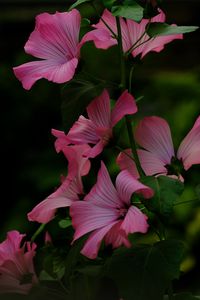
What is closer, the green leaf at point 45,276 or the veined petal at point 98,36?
the veined petal at point 98,36

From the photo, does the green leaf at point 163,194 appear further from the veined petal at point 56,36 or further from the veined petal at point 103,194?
the veined petal at point 56,36

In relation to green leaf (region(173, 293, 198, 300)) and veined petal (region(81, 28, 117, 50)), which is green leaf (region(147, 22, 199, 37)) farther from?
green leaf (region(173, 293, 198, 300))

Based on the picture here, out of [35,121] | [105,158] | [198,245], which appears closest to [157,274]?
[198,245]

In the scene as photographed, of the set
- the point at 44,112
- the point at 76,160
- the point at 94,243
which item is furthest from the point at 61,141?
the point at 44,112

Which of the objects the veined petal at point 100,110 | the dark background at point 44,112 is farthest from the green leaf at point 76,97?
the dark background at point 44,112

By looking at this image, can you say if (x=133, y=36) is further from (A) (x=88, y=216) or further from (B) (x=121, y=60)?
(A) (x=88, y=216)

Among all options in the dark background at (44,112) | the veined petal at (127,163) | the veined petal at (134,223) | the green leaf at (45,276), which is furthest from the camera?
the dark background at (44,112)

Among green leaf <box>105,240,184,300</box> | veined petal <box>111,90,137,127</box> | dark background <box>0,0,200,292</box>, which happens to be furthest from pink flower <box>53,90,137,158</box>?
dark background <box>0,0,200,292</box>

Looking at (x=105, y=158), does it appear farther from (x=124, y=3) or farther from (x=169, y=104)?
(x=124, y=3)
